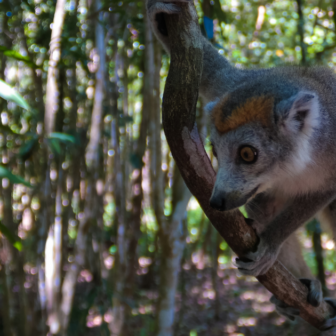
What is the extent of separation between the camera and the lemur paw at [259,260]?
2133 millimetres

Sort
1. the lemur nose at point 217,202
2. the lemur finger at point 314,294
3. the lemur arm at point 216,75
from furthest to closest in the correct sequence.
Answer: the lemur arm at point 216,75, the lemur finger at point 314,294, the lemur nose at point 217,202

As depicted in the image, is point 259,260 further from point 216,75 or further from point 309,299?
point 216,75

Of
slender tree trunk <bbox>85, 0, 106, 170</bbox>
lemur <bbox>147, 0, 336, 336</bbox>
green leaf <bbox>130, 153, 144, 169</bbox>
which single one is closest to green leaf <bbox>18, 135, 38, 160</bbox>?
slender tree trunk <bbox>85, 0, 106, 170</bbox>

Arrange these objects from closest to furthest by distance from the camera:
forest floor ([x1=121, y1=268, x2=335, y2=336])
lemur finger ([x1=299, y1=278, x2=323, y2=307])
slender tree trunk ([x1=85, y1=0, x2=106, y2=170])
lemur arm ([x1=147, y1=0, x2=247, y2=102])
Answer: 1. lemur finger ([x1=299, y1=278, x2=323, y2=307])
2. lemur arm ([x1=147, y1=0, x2=247, y2=102])
3. slender tree trunk ([x1=85, y1=0, x2=106, y2=170])
4. forest floor ([x1=121, y1=268, x2=335, y2=336])

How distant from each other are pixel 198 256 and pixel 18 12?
777 cm

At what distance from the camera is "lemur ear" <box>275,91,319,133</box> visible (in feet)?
6.81

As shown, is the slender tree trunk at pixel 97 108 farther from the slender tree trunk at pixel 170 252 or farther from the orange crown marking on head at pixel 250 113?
the orange crown marking on head at pixel 250 113

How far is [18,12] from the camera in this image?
13.7ft

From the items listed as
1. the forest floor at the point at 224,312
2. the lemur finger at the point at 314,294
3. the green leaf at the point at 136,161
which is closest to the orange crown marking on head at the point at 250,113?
the lemur finger at the point at 314,294

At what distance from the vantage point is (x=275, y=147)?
2148 mm

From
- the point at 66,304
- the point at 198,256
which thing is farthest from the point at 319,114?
the point at 198,256

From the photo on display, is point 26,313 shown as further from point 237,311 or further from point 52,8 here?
point 237,311

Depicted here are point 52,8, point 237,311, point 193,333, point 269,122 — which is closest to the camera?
point 269,122

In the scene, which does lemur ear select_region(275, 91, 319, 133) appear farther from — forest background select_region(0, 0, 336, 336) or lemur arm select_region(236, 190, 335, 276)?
forest background select_region(0, 0, 336, 336)
